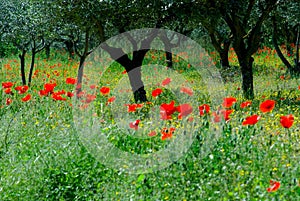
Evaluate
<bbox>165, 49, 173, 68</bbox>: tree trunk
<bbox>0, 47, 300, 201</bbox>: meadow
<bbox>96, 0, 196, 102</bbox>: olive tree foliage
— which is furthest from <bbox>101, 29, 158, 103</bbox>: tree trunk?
<bbox>165, 49, 173, 68</bbox>: tree trunk

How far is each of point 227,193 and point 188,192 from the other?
1.41ft

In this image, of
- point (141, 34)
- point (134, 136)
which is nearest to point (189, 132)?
point (134, 136)

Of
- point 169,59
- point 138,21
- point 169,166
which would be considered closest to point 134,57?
point 138,21

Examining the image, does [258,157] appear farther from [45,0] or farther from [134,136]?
[45,0]

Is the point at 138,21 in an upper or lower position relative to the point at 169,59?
upper

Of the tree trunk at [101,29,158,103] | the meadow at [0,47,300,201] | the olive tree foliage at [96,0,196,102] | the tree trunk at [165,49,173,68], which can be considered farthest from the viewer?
the tree trunk at [165,49,173,68]

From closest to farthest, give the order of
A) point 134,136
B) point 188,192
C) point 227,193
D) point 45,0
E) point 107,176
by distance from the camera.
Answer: point 227,193
point 188,192
point 107,176
point 134,136
point 45,0

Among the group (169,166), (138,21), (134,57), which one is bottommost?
(169,166)

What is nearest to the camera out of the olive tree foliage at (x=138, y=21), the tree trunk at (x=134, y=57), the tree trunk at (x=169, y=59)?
the olive tree foliage at (x=138, y=21)

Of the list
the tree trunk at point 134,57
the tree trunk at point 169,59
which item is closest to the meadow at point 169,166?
the tree trunk at point 134,57

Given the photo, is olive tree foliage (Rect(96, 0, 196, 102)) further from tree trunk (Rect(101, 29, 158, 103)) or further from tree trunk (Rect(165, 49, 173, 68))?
tree trunk (Rect(165, 49, 173, 68))

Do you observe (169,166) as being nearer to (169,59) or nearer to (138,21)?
(138,21)

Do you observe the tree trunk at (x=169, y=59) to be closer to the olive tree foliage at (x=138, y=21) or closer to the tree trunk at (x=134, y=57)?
the olive tree foliage at (x=138, y=21)

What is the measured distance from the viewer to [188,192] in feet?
14.1
